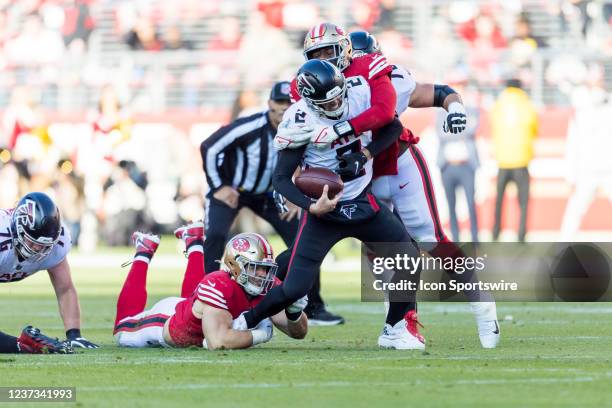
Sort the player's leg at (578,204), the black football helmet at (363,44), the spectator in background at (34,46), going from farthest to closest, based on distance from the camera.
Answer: the spectator in background at (34,46) < the player's leg at (578,204) < the black football helmet at (363,44)

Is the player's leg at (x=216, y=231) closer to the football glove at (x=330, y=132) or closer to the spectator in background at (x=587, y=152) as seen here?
the football glove at (x=330, y=132)

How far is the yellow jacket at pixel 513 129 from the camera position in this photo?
16.9 m

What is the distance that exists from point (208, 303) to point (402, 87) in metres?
1.74

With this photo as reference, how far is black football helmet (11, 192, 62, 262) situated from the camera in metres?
6.87

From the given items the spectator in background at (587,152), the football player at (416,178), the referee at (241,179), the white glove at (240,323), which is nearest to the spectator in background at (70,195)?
the spectator in background at (587,152)

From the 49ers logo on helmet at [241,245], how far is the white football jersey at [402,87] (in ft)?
3.97

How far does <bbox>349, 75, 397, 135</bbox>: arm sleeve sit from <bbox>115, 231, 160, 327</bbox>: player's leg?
1974mm

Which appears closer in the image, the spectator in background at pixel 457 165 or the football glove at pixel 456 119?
the football glove at pixel 456 119

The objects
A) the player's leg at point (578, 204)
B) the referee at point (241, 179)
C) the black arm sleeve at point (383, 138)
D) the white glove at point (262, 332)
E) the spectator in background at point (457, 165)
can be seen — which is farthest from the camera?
the player's leg at point (578, 204)

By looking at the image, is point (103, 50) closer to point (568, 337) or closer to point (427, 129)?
point (427, 129)

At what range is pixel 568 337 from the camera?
8.09m

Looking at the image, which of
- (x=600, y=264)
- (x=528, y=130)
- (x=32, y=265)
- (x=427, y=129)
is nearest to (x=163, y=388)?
(x=32, y=265)

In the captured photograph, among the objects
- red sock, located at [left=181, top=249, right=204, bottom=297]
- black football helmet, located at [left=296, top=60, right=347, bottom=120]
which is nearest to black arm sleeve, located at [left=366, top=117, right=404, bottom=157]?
black football helmet, located at [left=296, top=60, right=347, bottom=120]

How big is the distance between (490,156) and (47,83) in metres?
7.93
